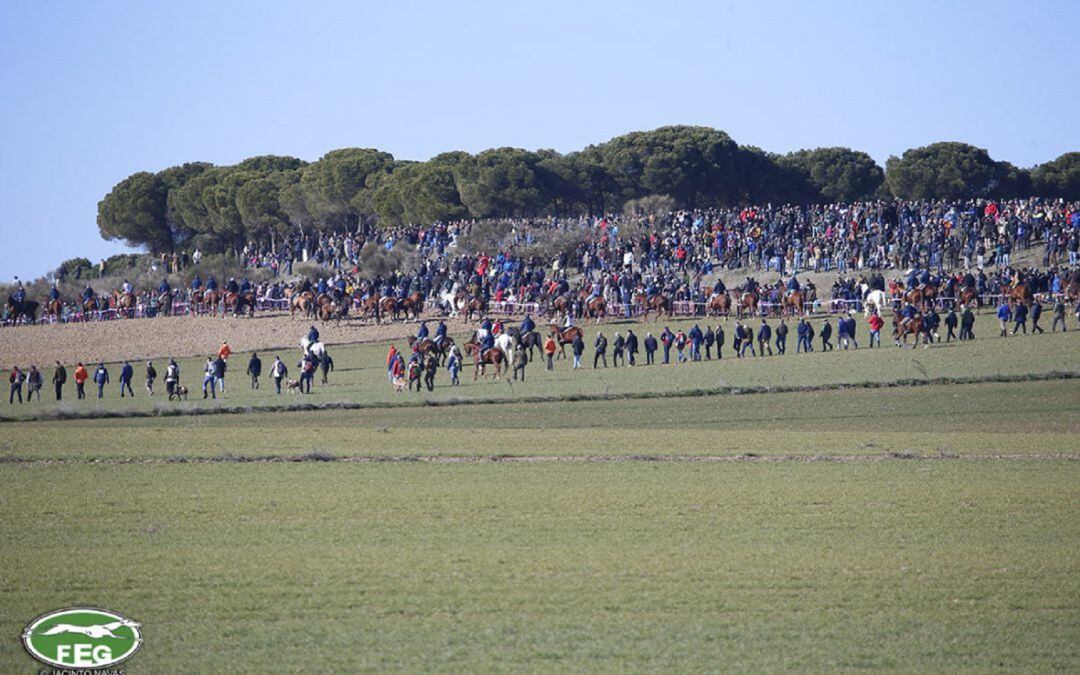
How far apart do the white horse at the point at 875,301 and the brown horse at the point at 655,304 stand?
28.0 ft

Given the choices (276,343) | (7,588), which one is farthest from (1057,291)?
(7,588)

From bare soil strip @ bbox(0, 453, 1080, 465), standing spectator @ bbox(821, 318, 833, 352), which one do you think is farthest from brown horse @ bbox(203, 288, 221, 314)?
bare soil strip @ bbox(0, 453, 1080, 465)

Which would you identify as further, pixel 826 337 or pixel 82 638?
pixel 826 337

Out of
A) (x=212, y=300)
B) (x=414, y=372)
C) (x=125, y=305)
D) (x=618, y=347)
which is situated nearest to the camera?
(x=414, y=372)

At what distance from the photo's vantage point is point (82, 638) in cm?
1221

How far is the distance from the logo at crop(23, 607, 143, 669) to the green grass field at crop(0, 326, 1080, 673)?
0.21 metres

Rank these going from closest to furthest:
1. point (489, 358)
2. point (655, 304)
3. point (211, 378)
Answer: point (211, 378)
point (489, 358)
point (655, 304)

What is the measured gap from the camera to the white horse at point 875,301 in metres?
53.2

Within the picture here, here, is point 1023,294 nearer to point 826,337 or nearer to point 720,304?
point 826,337

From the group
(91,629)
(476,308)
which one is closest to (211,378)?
(476,308)

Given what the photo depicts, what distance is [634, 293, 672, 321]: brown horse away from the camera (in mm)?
58969

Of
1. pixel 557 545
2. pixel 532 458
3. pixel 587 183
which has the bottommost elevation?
pixel 532 458

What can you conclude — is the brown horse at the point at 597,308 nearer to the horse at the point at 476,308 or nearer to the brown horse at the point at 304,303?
the horse at the point at 476,308

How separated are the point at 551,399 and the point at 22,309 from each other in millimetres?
45735
